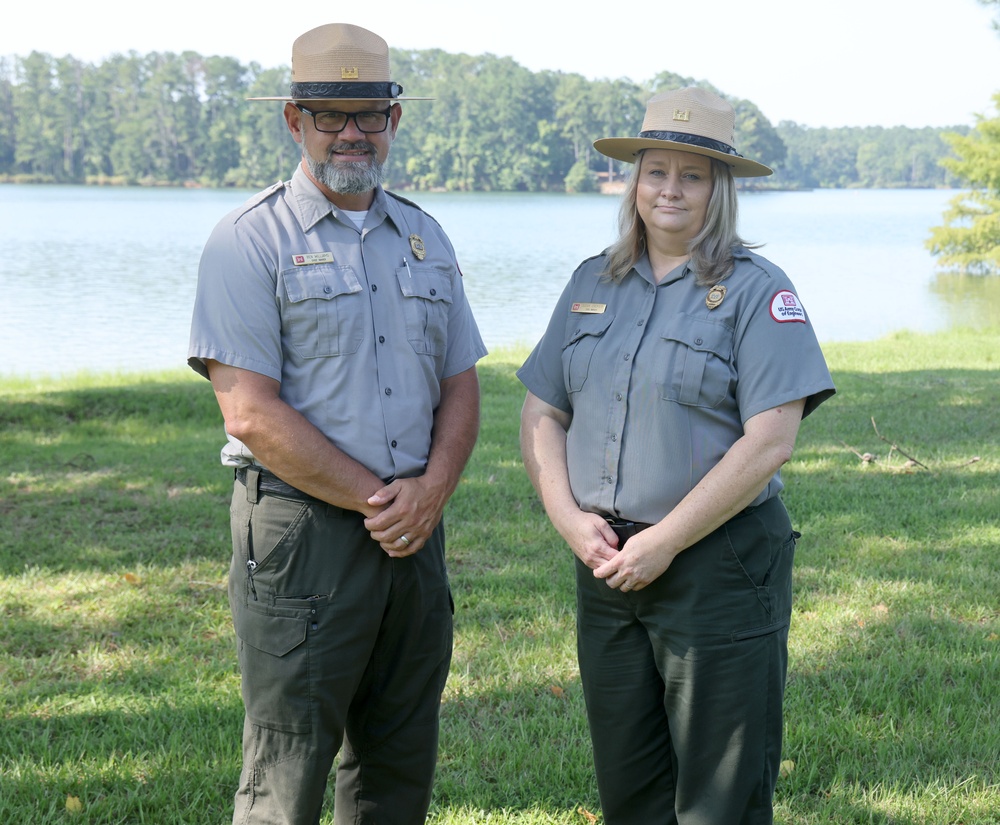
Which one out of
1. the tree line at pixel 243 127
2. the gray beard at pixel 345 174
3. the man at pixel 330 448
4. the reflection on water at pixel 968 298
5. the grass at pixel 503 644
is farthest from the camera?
the tree line at pixel 243 127

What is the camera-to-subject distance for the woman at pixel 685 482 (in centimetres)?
253

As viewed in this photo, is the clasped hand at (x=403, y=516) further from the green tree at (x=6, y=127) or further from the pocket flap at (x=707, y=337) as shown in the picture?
the green tree at (x=6, y=127)

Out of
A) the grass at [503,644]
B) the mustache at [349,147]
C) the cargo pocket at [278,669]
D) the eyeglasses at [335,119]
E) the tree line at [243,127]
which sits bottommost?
the grass at [503,644]

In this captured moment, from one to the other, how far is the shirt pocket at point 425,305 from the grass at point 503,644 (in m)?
1.52

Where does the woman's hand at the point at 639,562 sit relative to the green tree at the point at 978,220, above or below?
below

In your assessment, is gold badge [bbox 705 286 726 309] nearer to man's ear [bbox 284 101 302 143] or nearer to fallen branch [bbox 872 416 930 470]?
man's ear [bbox 284 101 302 143]

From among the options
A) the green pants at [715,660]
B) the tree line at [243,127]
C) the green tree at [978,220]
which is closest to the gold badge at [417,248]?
the green pants at [715,660]

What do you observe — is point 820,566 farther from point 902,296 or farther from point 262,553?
point 902,296

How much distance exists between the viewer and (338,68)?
271 centimetres

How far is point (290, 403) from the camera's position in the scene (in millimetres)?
2705

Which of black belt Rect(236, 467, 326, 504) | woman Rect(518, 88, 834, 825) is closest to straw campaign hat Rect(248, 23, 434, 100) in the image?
woman Rect(518, 88, 834, 825)

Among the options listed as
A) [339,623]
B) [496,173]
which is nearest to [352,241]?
[339,623]

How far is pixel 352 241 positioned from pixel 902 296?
27865 millimetres

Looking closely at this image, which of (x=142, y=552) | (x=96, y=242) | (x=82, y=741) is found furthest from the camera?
(x=96, y=242)
